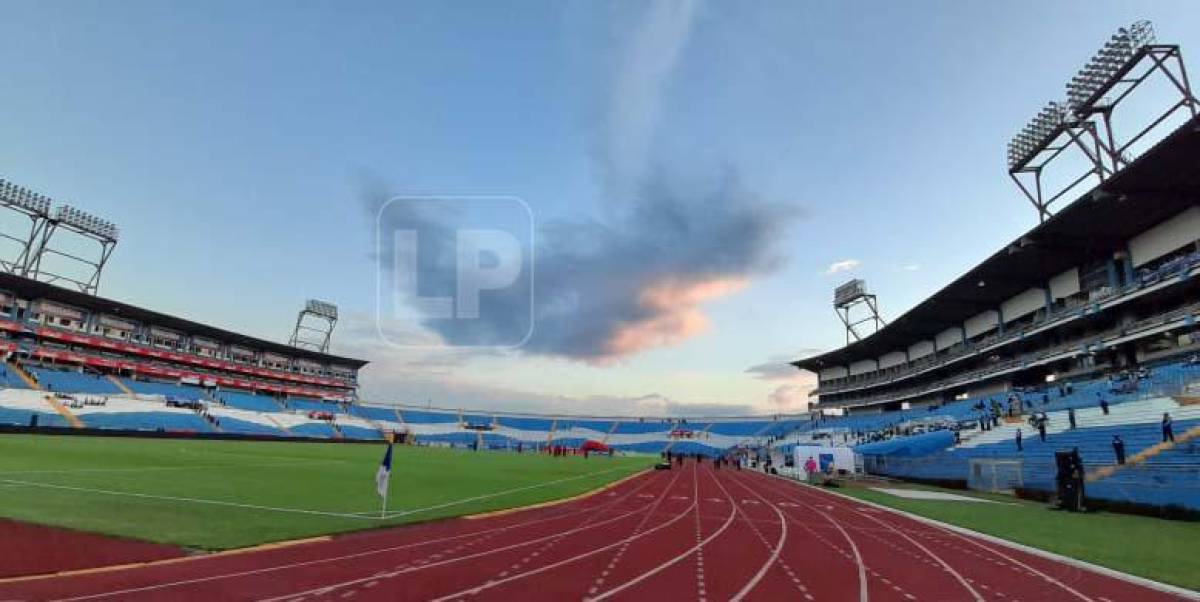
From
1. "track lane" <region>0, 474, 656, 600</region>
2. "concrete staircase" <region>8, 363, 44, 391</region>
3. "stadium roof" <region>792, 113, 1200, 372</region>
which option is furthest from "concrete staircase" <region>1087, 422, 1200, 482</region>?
Result: "concrete staircase" <region>8, 363, 44, 391</region>

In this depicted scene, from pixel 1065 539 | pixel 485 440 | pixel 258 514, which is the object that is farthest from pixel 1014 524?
pixel 485 440

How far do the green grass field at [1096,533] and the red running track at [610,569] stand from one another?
0.97 m

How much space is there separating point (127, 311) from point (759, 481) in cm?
7161

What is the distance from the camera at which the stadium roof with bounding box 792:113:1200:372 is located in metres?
31.0

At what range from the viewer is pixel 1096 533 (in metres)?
16.2

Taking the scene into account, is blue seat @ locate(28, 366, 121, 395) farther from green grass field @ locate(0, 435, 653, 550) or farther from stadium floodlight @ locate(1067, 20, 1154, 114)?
stadium floodlight @ locate(1067, 20, 1154, 114)

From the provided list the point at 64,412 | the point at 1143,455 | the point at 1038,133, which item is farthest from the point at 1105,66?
the point at 64,412

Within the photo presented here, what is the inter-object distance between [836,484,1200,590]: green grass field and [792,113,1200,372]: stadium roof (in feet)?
64.9

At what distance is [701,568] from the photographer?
10797 millimetres

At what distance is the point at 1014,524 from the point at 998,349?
4505 centimetres

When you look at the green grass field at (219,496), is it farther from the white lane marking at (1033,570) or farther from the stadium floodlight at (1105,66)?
the stadium floodlight at (1105,66)

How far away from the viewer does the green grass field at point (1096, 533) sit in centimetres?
1177

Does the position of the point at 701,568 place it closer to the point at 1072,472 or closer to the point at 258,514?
the point at 258,514

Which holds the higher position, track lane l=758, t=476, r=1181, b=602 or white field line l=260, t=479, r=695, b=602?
white field line l=260, t=479, r=695, b=602
